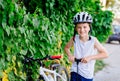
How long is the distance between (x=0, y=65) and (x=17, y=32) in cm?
47

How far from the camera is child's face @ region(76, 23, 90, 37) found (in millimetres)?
4457

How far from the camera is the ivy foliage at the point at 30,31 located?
4.44 metres

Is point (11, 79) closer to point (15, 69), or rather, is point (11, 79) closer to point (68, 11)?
point (15, 69)

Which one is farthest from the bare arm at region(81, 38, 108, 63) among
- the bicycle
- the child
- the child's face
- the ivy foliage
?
the ivy foliage

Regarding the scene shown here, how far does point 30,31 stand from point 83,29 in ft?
3.51

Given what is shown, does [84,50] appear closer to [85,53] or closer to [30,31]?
[85,53]

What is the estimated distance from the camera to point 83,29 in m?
4.47

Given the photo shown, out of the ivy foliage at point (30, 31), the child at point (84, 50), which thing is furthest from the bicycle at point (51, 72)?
the child at point (84, 50)

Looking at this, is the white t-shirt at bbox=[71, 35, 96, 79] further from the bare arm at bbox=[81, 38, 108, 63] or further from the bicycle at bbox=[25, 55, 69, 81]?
the bicycle at bbox=[25, 55, 69, 81]

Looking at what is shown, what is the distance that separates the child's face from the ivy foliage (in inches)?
29.0

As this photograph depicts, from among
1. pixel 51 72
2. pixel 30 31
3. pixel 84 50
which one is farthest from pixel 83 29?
pixel 51 72

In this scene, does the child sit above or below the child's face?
below

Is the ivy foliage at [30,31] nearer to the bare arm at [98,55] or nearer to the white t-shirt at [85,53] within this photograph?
the white t-shirt at [85,53]

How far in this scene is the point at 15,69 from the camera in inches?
209
